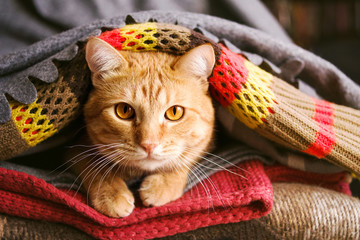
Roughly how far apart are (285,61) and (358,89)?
0.29 m

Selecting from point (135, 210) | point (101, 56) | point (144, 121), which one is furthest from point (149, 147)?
point (101, 56)

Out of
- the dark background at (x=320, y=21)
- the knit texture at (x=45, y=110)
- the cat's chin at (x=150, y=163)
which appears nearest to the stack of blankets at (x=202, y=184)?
the knit texture at (x=45, y=110)

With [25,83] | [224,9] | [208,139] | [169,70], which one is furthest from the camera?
[224,9]

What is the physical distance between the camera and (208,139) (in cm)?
→ 108

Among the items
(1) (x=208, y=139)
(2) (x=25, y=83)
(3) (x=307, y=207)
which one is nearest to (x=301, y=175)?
(3) (x=307, y=207)

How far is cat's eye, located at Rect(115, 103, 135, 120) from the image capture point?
3.06ft

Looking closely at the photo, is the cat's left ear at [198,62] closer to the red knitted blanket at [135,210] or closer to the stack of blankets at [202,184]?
the stack of blankets at [202,184]

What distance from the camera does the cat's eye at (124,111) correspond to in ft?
3.06

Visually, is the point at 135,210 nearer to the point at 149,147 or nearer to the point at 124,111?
the point at 149,147

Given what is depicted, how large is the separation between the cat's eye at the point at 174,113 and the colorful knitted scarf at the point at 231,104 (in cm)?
14

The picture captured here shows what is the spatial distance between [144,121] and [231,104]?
10.1 inches

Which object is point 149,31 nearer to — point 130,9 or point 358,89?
point 130,9

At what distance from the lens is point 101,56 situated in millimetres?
886

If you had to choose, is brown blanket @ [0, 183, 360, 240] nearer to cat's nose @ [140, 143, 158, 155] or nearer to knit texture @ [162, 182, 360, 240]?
knit texture @ [162, 182, 360, 240]
